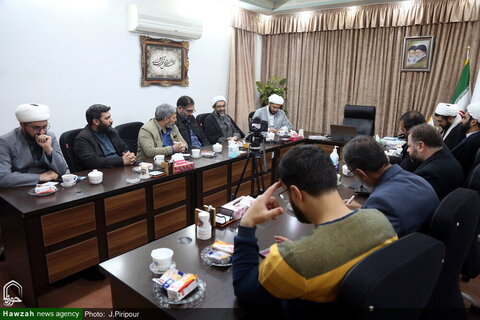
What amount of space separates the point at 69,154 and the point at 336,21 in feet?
15.7

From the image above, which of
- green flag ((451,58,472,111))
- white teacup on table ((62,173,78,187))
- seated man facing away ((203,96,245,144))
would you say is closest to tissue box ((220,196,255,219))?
white teacup on table ((62,173,78,187))

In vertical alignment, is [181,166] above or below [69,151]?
below

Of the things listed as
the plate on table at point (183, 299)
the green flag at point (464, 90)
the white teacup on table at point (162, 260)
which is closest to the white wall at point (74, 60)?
the white teacup on table at point (162, 260)

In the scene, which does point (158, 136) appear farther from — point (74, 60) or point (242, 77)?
point (242, 77)

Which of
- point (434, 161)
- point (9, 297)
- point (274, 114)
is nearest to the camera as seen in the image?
point (434, 161)

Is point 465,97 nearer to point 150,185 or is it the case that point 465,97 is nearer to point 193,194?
point 193,194

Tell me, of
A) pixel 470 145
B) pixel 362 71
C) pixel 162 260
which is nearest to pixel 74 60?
pixel 162 260

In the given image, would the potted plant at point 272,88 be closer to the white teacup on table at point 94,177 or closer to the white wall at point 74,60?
the white wall at point 74,60

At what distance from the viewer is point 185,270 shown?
1340 mm

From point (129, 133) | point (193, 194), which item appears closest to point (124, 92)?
point (129, 133)

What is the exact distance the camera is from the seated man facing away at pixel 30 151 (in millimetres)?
2275

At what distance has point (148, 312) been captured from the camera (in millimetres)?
1202

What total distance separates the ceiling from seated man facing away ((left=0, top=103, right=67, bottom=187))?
13.0 feet

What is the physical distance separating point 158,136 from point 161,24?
187cm
